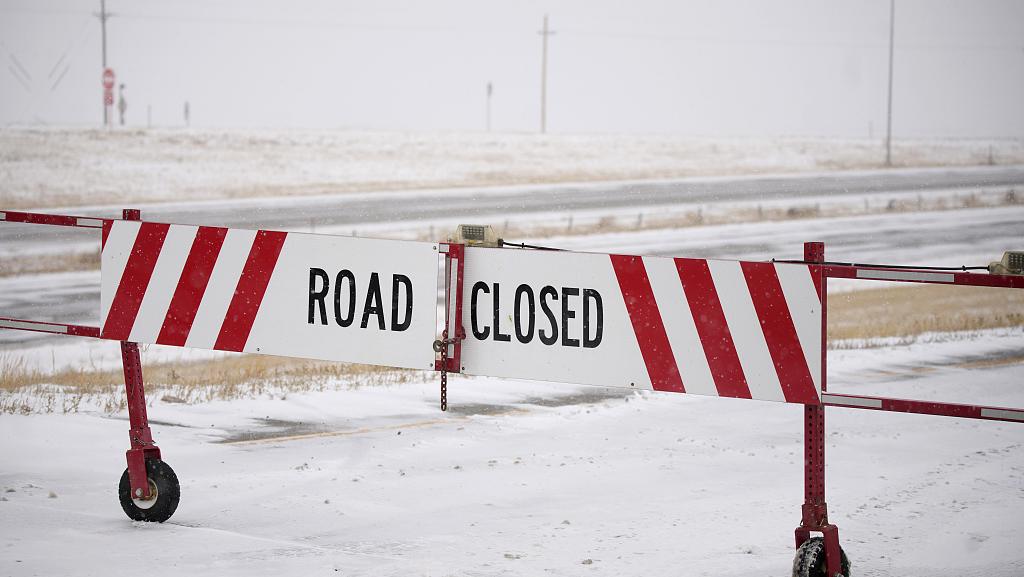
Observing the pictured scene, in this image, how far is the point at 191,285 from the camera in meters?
6.92

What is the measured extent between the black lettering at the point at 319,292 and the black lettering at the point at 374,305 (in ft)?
0.86

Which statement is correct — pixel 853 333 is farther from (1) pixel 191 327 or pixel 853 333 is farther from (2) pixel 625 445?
(1) pixel 191 327

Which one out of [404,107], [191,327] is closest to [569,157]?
[191,327]

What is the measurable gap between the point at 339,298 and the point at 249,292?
61cm

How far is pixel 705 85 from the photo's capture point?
17762 cm

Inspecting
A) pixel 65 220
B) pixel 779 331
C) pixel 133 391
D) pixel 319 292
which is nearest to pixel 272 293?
pixel 319 292

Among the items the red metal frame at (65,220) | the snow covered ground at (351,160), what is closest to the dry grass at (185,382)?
the red metal frame at (65,220)

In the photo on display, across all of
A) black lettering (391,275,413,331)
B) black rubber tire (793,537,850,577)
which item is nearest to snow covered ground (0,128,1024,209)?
black lettering (391,275,413,331)

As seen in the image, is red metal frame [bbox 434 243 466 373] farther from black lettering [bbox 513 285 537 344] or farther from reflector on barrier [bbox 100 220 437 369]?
black lettering [bbox 513 285 537 344]

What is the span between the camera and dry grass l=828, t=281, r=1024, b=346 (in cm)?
1756

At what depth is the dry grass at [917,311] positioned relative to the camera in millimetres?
17562

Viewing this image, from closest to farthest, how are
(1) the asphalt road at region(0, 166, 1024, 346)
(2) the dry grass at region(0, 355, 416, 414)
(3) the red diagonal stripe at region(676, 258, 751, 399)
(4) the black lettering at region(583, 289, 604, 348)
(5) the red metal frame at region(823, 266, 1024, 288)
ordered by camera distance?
(5) the red metal frame at region(823, 266, 1024, 288)
(3) the red diagonal stripe at region(676, 258, 751, 399)
(4) the black lettering at region(583, 289, 604, 348)
(2) the dry grass at region(0, 355, 416, 414)
(1) the asphalt road at region(0, 166, 1024, 346)

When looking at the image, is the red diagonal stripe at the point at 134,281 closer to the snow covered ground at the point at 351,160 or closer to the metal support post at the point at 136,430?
the metal support post at the point at 136,430

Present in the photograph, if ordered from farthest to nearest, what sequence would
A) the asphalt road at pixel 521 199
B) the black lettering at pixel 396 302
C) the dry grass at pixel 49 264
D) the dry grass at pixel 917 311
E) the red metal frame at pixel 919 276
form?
1. the asphalt road at pixel 521 199
2. the dry grass at pixel 49 264
3. the dry grass at pixel 917 311
4. the black lettering at pixel 396 302
5. the red metal frame at pixel 919 276
